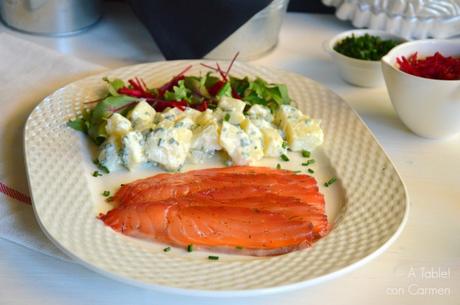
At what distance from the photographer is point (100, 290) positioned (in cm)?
88

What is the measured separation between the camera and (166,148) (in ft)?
3.57

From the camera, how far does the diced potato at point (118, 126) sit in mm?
1123

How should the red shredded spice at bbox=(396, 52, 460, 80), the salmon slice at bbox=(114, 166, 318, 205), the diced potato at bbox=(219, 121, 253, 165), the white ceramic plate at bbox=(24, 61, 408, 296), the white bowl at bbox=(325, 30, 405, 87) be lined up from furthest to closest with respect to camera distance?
the white bowl at bbox=(325, 30, 405, 87) < the red shredded spice at bbox=(396, 52, 460, 80) < the diced potato at bbox=(219, 121, 253, 165) < the salmon slice at bbox=(114, 166, 318, 205) < the white ceramic plate at bbox=(24, 61, 408, 296)

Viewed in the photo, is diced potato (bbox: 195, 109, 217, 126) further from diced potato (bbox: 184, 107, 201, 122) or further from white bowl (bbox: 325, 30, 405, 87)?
white bowl (bbox: 325, 30, 405, 87)

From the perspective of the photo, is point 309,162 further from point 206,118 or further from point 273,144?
point 206,118

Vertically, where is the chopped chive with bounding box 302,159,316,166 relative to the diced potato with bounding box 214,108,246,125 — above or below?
below

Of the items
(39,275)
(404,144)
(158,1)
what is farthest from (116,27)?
(39,275)

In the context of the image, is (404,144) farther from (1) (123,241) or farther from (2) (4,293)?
(2) (4,293)

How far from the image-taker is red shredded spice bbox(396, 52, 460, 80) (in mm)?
1239

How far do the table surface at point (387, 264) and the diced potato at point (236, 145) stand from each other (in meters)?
0.29

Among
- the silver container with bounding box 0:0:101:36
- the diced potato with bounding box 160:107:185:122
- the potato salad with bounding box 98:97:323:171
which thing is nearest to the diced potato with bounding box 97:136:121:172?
the potato salad with bounding box 98:97:323:171

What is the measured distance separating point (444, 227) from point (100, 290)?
55cm

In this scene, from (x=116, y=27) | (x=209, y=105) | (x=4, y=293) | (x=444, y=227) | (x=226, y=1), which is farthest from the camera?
(x=116, y=27)

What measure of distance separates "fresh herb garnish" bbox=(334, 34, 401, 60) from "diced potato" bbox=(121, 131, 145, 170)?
0.61 meters
